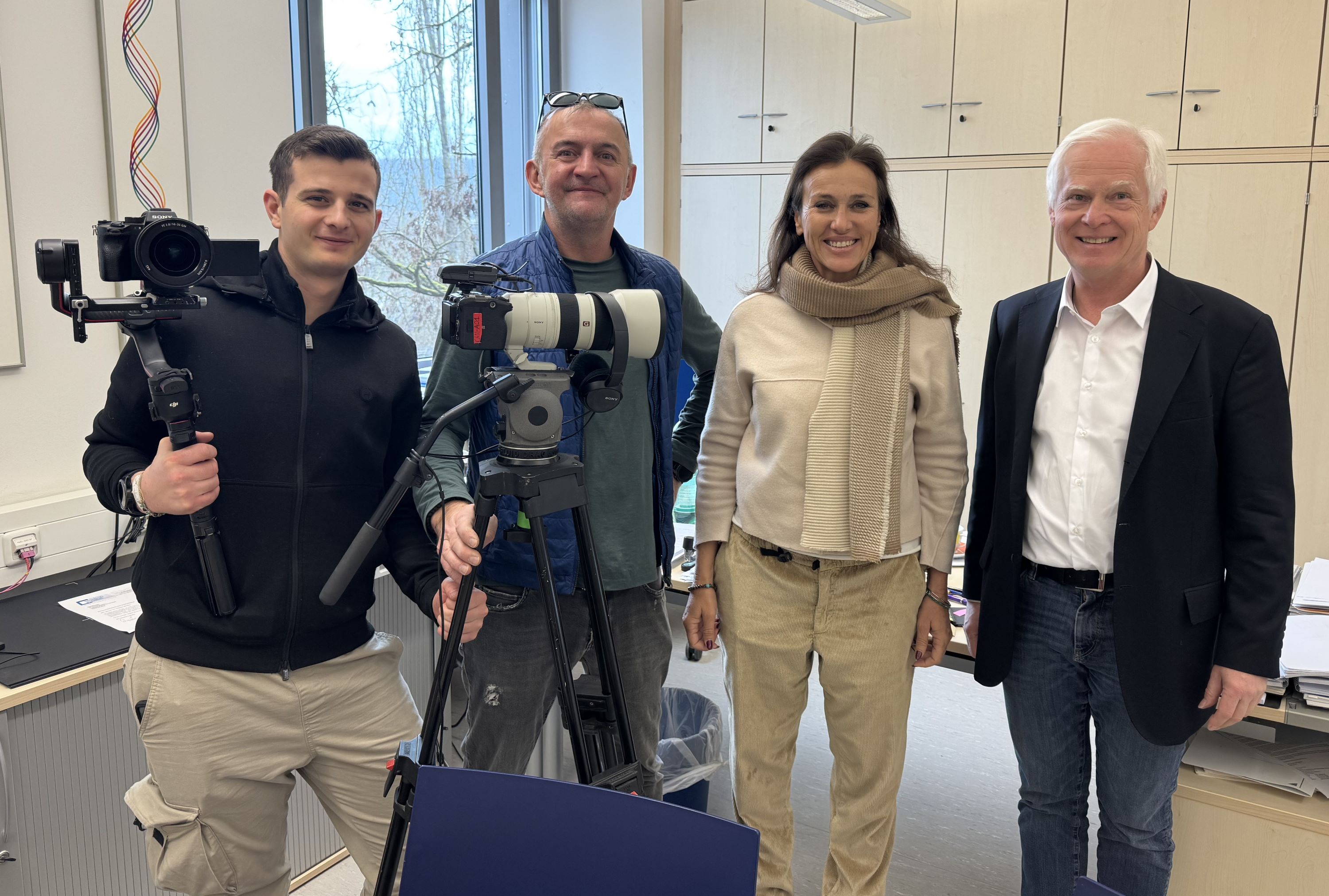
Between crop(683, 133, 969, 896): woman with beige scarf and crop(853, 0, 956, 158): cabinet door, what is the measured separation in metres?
2.55

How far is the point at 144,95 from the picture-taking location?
2412mm

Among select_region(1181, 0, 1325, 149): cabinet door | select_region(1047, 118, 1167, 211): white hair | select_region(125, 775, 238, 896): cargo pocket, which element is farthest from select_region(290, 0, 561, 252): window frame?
select_region(125, 775, 238, 896): cargo pocket

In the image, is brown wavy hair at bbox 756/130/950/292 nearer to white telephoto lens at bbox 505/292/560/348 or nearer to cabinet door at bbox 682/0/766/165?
white telephoto lens at bbox 505/292/560/348

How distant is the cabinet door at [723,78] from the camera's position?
4.37 metres

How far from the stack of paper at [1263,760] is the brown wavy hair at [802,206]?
1.09 metres

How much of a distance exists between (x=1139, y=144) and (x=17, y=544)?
94.3 inches

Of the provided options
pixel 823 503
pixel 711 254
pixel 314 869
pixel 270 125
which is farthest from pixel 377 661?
pixel 711 254

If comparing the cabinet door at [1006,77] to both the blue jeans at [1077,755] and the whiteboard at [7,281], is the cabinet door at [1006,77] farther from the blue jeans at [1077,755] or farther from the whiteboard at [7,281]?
the whiteboard at [7,281]

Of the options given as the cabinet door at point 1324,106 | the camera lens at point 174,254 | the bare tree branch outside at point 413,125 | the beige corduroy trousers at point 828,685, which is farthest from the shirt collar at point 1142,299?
the bare tree branch outside at point 413,125

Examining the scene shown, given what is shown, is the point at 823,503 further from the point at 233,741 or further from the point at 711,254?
the point at 711,254

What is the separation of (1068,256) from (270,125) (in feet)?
7.28

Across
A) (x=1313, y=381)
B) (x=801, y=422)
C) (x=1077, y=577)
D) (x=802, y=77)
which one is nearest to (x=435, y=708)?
(x=801, y=422)

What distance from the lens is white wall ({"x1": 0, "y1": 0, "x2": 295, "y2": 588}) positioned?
2.19 metres

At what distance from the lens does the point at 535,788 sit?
3.45 feet
